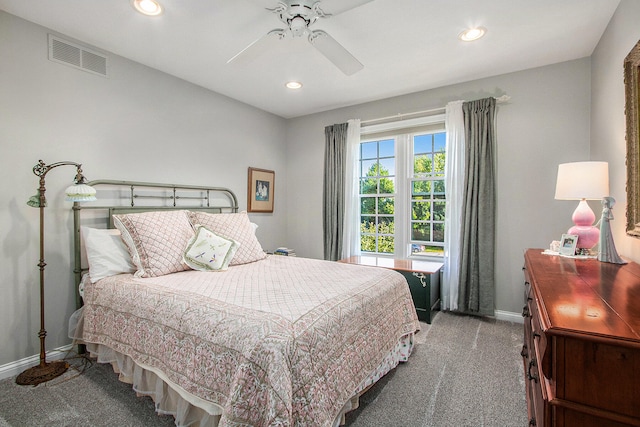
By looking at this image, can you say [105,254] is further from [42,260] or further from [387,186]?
[387,186]

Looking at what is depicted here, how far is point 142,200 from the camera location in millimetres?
2996

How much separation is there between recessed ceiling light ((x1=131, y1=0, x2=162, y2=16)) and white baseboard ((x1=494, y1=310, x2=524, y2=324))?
4.07m

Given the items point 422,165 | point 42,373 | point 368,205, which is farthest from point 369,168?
point 42,373

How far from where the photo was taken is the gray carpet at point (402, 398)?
1727 millimetres

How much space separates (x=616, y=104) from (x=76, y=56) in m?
4.11

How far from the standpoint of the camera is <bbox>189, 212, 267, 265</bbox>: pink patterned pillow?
9.28ft

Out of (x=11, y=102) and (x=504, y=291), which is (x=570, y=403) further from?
(x=11, y=102)

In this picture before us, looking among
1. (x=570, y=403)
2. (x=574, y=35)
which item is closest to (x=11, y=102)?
(x=570, y=403)

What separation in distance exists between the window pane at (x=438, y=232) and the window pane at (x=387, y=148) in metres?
1.06

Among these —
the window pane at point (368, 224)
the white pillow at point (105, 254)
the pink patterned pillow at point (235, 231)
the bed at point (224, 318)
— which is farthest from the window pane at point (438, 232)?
the white pillow at point (105, 254)

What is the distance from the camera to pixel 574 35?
96.8 inches

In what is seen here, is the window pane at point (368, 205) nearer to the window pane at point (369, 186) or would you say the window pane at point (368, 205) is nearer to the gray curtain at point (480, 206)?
the window pane at point (369, 186)

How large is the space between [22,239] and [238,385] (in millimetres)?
2208

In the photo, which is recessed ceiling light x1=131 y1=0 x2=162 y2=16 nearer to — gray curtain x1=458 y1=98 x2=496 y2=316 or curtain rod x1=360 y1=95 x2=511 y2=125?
curtain rod x1=360 y1=95 x2=511 y2=125
